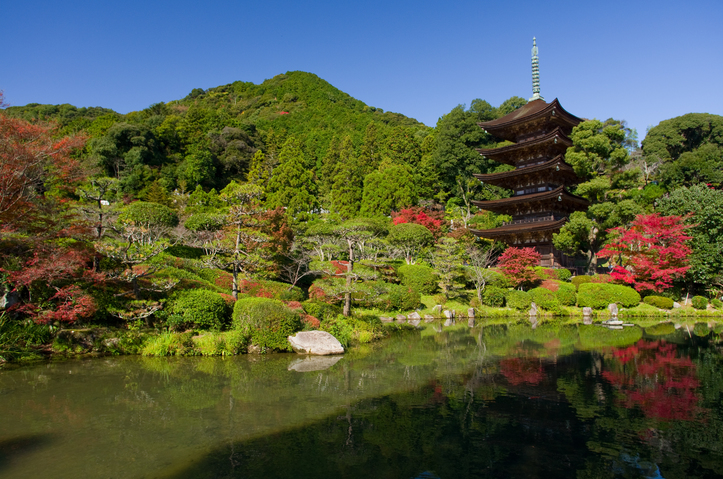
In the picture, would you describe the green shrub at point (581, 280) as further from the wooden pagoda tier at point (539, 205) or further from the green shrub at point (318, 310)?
the green shrub at point (318, 310)

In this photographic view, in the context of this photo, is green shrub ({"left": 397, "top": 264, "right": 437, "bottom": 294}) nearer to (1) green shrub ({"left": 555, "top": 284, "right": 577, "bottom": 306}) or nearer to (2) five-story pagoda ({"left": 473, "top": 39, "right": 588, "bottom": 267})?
(1) green shrub ({"left": 555, "top": 284, "right": 577, "bottom": 306})

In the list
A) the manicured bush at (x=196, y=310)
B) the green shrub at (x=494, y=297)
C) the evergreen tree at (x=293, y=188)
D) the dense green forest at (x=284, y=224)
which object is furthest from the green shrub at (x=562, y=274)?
the manicured bush at (x=196, y=310)

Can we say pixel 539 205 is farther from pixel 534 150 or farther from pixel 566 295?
pixel 566 295

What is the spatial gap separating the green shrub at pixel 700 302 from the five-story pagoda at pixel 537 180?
22.9 feet

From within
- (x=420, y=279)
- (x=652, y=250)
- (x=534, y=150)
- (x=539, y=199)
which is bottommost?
(x=420, y=279)

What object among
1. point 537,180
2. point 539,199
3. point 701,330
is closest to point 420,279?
point 539,199

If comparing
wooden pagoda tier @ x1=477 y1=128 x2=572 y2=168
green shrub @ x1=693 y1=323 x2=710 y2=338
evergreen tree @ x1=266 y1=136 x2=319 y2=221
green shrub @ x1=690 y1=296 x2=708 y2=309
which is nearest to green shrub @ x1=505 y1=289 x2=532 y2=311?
green shrub @ x1=693 y1=323 x2=710 y2=338

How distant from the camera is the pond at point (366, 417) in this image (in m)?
4.89

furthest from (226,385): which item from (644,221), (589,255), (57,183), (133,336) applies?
(589,255)

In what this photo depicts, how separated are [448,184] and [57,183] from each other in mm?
32541

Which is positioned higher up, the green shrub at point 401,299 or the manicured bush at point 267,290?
the manicured bush at point 267,290

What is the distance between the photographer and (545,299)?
69.6ft

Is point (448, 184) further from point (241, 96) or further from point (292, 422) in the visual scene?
point (241, 96)

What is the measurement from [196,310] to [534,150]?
2554 centimetres
